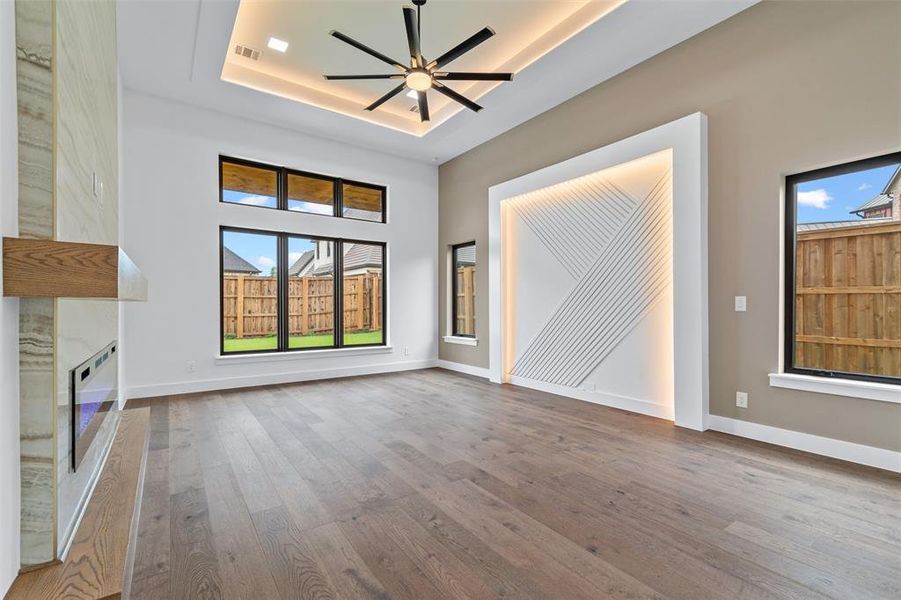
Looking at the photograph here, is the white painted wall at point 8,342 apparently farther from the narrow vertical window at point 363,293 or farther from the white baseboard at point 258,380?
the narrow vertical window at point 363,293

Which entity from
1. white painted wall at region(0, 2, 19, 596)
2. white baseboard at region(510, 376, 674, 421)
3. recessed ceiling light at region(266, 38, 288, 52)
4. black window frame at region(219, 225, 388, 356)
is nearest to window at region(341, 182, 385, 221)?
black window frame at region(219, 225, 388, 356)

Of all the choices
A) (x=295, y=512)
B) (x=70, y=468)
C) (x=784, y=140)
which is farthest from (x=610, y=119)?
(x=70, y=468)

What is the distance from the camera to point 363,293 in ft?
22.4

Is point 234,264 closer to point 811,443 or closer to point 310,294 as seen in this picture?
point 310,294

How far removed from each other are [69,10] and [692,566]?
341 centimetres

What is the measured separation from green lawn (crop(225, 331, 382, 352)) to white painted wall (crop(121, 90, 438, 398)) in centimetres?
25

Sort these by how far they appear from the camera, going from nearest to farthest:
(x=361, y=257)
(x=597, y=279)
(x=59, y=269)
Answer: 1. (x=59, y=269)
2. (x=597, y=279)
3. (x=361, y=257)

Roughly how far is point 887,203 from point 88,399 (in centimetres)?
515

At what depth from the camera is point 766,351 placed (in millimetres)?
3371

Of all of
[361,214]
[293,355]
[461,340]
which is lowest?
[293,355]

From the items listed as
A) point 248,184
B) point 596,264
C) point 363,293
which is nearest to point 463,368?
point 363,293

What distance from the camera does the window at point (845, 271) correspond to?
2.90m

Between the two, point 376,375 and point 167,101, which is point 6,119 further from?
point 376,375

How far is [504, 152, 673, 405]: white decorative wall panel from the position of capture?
163 inches
